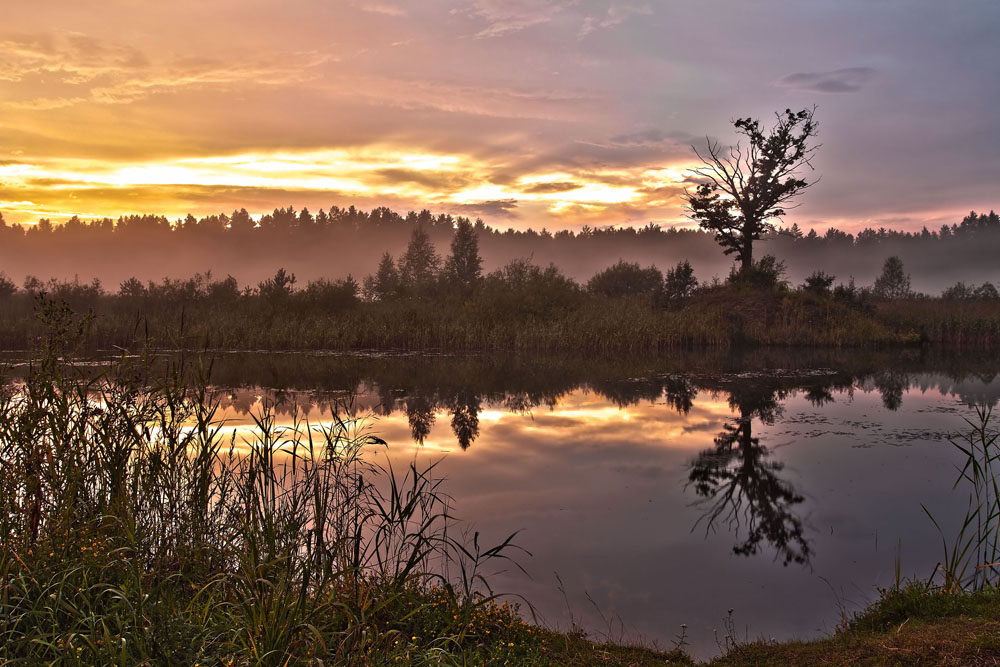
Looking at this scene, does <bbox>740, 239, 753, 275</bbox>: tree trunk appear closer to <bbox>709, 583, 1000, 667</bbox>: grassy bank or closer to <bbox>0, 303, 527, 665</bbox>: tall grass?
<bbox>709, 583, 1000, 667</bbox>: grassy bank

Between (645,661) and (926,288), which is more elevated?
(926,288)

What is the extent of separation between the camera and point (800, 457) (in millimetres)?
10531

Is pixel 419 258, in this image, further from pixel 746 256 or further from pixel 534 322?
pixel 746 256

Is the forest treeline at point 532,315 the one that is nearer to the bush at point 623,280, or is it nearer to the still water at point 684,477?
the bush at point 623,280

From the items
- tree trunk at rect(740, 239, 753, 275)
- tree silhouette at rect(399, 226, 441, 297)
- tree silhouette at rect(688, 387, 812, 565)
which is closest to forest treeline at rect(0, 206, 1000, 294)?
tree silhouette at rect(399, 226, 441, 297)

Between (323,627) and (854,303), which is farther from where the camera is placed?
(854,303)

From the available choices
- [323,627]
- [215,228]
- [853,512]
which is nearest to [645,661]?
[323,627]

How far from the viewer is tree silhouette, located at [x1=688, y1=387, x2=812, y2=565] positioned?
699cm

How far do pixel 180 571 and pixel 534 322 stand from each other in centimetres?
2826

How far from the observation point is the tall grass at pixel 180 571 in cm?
351

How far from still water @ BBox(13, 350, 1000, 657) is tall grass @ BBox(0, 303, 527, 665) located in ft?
3.92

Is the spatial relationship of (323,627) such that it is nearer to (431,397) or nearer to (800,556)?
(800,556)

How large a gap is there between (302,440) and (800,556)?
8175 millimetres

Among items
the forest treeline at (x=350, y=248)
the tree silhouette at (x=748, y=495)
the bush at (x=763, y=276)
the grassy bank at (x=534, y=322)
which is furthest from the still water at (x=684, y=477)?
the forest treeline at (x=350, y=248)
